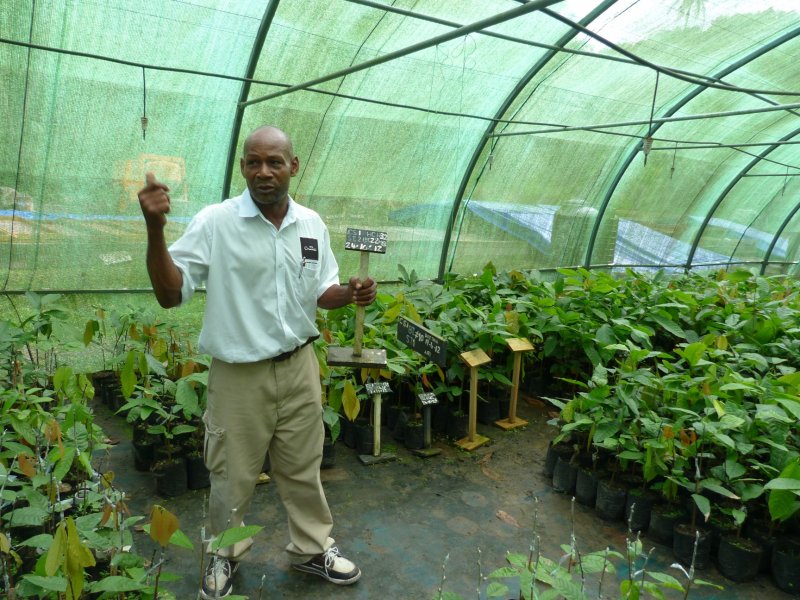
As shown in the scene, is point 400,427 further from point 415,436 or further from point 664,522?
point 664,522

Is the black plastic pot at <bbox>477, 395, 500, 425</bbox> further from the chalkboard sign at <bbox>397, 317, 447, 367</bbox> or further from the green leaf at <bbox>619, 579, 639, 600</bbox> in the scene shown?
the green leaf at <bbox>619, 579, 639, 600</bbox>

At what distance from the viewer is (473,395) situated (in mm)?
3621

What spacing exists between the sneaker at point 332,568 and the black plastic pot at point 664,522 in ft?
5.09

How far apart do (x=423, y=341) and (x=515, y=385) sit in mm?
1243

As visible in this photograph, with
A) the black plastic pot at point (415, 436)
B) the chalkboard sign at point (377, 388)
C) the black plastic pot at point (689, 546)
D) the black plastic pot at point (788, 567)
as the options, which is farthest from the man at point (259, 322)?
the black plastic pot at point (788, 567)

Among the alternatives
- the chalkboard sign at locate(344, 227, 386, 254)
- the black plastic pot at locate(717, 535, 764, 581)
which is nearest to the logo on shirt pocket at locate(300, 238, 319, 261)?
the chalkboard sign at locate(344, 227, 386, 254)

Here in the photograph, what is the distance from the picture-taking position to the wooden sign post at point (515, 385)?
3816 millimetres

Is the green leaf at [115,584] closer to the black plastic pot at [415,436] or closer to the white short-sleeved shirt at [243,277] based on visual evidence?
the white short-sleeved shirt at [243,277]

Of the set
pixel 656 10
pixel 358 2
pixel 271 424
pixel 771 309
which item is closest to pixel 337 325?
pixel 271 424

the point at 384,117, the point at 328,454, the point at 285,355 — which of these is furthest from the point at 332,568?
the point at 384,117

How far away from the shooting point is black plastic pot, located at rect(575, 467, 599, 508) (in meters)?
3.16

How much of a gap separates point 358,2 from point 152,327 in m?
2.63

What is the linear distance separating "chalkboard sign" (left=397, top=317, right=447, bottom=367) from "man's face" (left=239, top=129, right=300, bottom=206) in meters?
1.31

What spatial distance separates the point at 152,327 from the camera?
342cm
